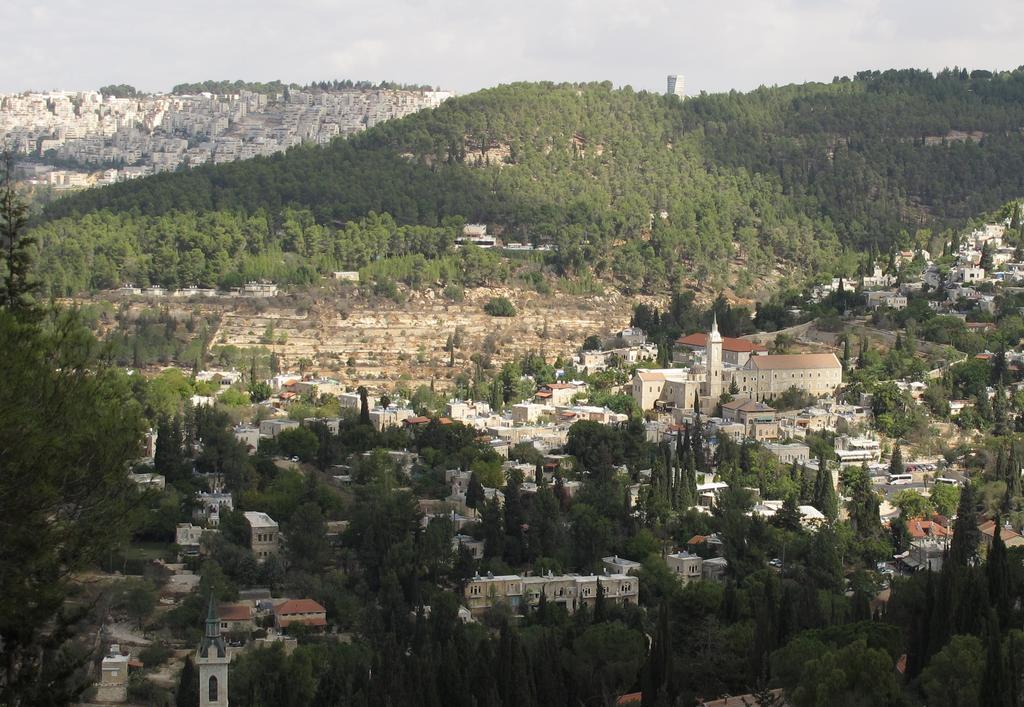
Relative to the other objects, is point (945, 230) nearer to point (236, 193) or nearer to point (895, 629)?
point (236, 193)

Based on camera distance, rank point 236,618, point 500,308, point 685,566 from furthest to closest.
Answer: point 500,308, point 685,566, point 236,618

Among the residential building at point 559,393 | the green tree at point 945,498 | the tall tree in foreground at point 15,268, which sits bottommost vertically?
the green tree at point 945,498

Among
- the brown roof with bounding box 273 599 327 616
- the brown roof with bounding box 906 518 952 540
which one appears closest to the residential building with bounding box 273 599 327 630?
the brown roof with bounding box 273 599 327 616

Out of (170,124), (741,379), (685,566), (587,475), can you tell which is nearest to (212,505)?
(587,475)

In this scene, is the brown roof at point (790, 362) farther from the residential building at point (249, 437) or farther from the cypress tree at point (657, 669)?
the cypress tree at point (657, 669)

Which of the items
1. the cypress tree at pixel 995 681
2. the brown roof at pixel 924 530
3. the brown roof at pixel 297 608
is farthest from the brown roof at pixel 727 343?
the cypress tree at pixel 995 681

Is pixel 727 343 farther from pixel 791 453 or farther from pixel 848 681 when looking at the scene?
pixel 848 681

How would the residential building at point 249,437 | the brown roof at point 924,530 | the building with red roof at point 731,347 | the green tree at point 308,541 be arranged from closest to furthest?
the green tree at point 308,541
the brown roof at point 924,530
the residential building at point 249,437
the building with red roof at point 731,347
